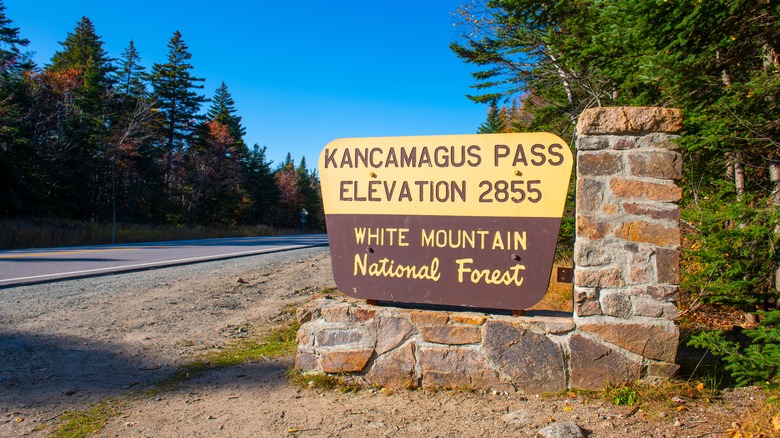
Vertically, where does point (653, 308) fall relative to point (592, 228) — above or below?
below

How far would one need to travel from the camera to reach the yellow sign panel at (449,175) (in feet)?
11.4

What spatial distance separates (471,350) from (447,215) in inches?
41.0

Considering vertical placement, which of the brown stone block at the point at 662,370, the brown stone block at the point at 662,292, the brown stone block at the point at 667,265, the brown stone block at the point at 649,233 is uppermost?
the brown stone block at the point at 649,233

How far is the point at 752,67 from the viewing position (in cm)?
494

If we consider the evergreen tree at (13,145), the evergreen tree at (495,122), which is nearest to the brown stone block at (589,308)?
the evergreen tree at (495,122)

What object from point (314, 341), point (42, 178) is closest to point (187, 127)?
point (42, 178)

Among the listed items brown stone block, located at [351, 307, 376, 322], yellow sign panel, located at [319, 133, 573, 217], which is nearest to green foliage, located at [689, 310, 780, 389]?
yellow sign panel, located at [319, 133, 573, 217]

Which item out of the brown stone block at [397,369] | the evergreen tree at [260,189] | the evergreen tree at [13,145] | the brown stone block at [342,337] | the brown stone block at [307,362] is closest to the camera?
the brown stone block at [397,369]

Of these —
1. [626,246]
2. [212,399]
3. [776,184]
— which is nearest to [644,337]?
[626,246]

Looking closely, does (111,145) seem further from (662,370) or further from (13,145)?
(662,370)

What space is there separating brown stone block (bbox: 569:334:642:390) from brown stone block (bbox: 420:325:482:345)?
2.23 feet

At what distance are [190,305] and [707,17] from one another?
6.84m

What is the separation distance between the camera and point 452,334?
3.50m

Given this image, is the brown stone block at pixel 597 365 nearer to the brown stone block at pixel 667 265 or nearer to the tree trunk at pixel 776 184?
the brown stone block at pixel 667 265
